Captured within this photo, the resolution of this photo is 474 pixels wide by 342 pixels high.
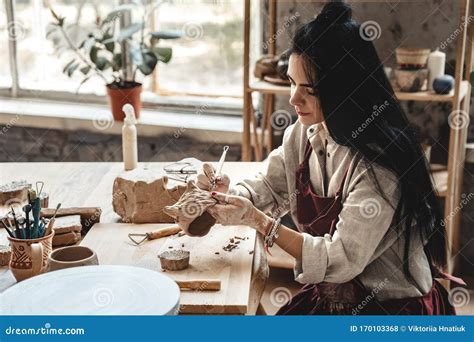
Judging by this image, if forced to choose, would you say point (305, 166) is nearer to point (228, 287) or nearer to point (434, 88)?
point (228, 287)

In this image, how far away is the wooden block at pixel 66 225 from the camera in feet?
Answer: 5.61

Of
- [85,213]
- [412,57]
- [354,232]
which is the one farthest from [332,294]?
[412,57]

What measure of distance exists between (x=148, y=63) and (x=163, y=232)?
1.63 metres

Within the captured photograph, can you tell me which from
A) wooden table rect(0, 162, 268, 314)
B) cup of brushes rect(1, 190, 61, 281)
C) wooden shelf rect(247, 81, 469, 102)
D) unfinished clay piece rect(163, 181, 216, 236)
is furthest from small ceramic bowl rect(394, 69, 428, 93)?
cup of brushes rect(1, 190, 61, 281)

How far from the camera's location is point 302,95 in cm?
169

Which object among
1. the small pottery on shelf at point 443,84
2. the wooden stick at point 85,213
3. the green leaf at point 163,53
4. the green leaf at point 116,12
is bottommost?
the wooden stick at point 85,213

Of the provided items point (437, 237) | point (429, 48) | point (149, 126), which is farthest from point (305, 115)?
point (149, 126)

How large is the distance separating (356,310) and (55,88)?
247 centimetres

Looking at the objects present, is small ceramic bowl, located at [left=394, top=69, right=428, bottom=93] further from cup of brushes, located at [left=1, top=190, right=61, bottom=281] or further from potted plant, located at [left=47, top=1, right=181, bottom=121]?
cup of brushes, located at [left=1, top=190, right=61, bottom=281]

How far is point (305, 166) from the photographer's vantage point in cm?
186

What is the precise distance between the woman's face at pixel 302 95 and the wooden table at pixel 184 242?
327 mm

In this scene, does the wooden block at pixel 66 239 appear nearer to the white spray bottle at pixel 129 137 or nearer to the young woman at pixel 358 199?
the young woman at pixel 358 199

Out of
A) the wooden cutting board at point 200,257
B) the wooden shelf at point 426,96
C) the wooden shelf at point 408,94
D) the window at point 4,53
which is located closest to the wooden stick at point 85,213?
the wooden cutting board at point 200,257

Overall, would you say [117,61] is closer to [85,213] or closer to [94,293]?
[85,213]
